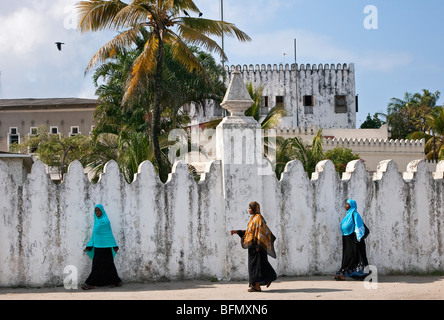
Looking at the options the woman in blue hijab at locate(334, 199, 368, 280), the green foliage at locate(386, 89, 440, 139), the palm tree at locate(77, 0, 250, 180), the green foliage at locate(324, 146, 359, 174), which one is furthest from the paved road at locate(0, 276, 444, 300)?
the green foliage at locate(386, 89, 440, 139)

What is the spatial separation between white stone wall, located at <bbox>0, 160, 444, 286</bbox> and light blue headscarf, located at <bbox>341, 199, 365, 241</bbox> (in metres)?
0.40

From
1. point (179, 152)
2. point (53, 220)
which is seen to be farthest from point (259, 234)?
point (179, 152)

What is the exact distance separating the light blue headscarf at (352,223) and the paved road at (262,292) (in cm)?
89

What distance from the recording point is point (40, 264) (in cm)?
1095

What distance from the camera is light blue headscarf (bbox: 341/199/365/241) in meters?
11.4

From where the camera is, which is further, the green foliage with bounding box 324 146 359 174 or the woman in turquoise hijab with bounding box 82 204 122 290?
the green foliage with bounding box 324 146 359 174

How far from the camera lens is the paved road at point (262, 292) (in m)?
9.75

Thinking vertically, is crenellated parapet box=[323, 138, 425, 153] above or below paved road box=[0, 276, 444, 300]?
above

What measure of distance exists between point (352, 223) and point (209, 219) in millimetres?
2550

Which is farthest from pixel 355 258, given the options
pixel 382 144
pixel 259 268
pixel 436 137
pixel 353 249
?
pixel 436 137

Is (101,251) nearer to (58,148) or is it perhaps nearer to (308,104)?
(58,148)

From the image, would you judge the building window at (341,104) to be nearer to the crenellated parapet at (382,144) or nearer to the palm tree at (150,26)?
the crenellated parapet at (382,144)

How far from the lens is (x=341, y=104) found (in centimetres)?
5216

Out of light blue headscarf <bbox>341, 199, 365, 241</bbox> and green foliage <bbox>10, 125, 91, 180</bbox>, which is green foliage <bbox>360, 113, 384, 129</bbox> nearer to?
green foliage <bbox>10, 125, 91, 180</bbox>
